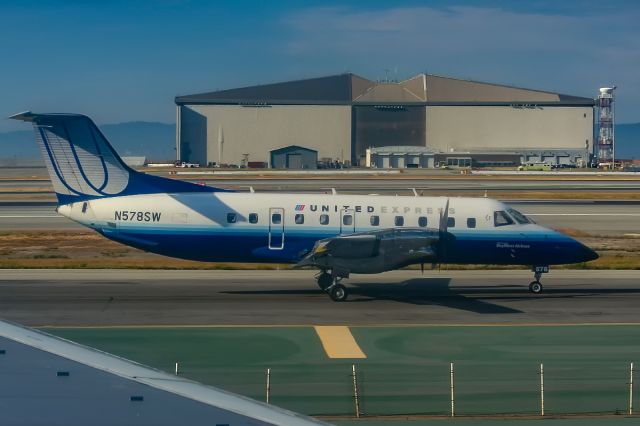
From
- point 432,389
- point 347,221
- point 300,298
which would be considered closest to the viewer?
point 432,389

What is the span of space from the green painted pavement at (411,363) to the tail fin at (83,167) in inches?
300

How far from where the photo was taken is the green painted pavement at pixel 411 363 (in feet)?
49.8

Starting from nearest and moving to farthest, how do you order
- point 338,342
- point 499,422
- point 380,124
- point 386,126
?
point 499,422, point 338,342, point 386,126, point 380,124

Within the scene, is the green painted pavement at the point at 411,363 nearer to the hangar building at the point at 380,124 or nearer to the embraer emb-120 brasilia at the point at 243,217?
the embraer emb-120 brasilia at the point at 243,217

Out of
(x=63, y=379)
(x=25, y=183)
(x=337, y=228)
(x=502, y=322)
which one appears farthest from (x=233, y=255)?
(x=25, y=183)

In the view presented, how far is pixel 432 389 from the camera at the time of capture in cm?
1583

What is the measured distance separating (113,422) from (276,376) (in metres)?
11.8

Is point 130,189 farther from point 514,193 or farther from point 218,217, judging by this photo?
point 514,193

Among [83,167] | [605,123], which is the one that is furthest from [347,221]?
[605,123]

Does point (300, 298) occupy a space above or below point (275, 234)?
below

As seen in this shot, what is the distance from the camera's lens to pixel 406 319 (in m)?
24.5

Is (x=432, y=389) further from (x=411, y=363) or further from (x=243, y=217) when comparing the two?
(x=243, y=217)

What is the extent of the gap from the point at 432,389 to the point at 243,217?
44.7ft

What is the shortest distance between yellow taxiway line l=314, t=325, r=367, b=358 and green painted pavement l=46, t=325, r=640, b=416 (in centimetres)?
20
